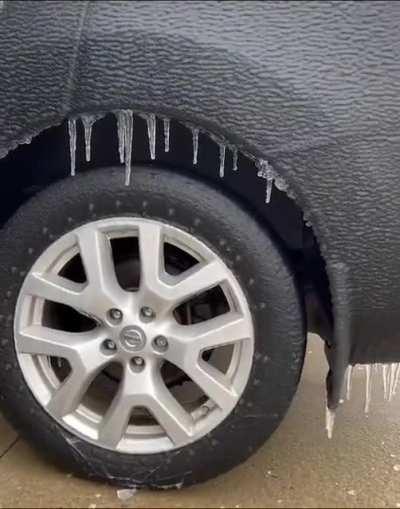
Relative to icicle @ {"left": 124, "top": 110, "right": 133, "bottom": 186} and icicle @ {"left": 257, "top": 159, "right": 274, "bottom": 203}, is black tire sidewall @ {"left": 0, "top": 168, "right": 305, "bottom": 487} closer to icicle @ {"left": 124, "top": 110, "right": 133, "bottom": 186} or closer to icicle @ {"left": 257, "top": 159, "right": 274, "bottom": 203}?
icicle @ {"left": 124, "top": 110, "right": 133, "bottom": 186}

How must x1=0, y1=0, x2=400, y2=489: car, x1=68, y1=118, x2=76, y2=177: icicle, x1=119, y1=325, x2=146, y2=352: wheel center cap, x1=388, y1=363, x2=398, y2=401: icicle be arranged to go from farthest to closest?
x1=388, y1=363, x2=398, y2=401: icicle
x1=119, y1=325, x2=146, y2=352: wheel center cap
x1=68, y1=118, x2=76, y2=177: icicle
x1=0, y1=0, x2=400, y2=489: car

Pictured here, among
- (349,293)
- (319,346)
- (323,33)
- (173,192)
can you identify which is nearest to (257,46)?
(323,33)

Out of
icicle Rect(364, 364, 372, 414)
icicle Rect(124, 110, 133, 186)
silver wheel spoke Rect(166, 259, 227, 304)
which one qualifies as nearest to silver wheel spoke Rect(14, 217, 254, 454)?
silver wheel spoke Rect(166, 259, 227, 304)

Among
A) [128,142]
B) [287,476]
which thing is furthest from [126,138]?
[287,476]

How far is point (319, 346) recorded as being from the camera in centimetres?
355

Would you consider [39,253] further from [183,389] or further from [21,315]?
[183,389]

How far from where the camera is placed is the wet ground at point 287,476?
2.41 metres

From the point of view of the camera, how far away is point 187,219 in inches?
87.8

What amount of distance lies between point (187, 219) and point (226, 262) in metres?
0.17

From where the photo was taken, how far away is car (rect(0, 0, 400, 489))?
2064mm

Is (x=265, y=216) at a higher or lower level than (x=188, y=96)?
lower

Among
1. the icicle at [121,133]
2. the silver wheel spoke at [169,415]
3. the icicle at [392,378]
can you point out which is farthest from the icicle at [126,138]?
the icicle at [392,378]

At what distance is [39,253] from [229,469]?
2.89 ft

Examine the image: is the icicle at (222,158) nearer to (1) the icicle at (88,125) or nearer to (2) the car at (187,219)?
(2) the car at (187,219)
